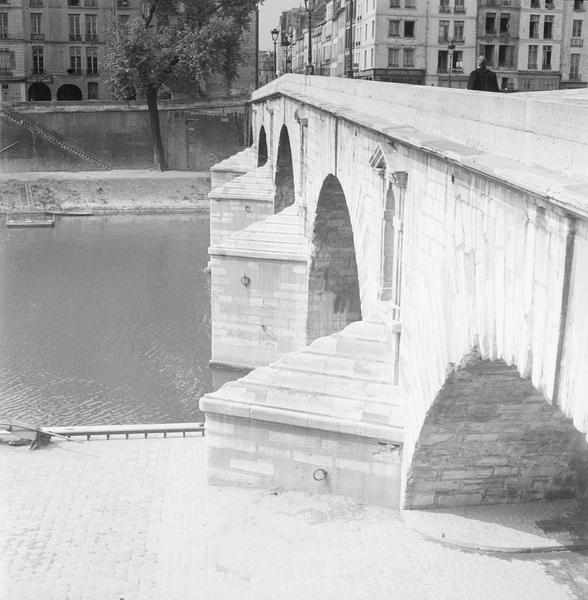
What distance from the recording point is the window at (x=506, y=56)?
173ft

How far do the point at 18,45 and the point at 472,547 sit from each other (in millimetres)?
56128

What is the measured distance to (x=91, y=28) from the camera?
209 feet

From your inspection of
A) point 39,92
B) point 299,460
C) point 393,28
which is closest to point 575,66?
A: point 393,28

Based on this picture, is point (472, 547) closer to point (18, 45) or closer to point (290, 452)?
point (290, 452)

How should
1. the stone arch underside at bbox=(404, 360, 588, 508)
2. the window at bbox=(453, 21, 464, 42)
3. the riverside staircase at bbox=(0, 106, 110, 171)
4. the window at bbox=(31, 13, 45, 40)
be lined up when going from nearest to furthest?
the stone arch underside at bbox=(404, 360, 588, 508)
the window at bbox=(453, 21, 464, 42)
the riverside staircase at bbox=(0, 106, 110, 171)
the window at bbox=(31, 13, 45, 40)

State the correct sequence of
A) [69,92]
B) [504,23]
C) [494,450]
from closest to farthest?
[494,450]
[504,23]
[69,92]

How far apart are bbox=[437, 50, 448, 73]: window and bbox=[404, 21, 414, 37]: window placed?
1900 mm

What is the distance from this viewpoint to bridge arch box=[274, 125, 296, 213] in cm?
3412

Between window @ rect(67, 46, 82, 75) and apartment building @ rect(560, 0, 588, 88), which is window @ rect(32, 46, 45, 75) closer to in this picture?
window @ rect(67, 46, 82, 75)

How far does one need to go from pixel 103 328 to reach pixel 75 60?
41383mm

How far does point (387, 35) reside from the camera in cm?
5141

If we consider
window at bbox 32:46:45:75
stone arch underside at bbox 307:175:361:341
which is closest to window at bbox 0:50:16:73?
window at bbox 32:46:45:75

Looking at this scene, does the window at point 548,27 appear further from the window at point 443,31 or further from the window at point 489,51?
the window at point 443,31

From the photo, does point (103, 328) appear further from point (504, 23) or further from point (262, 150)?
point (504, 23)
